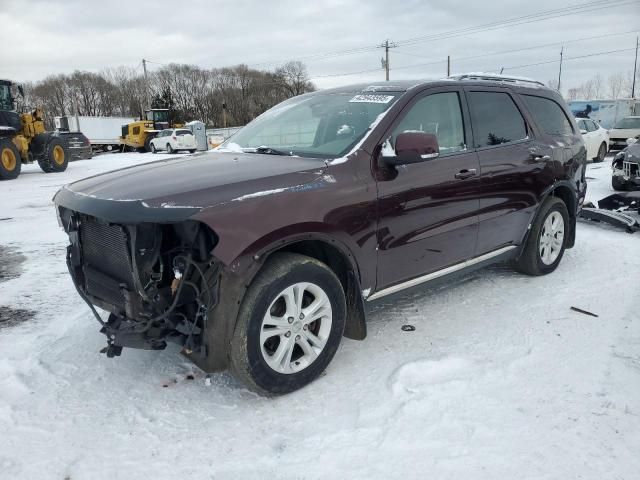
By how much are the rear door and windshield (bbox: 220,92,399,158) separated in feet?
3.27

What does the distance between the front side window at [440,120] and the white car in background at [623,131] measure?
1995 centimetres

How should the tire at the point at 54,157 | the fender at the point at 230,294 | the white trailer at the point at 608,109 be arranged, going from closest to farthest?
the fender at the point at 230,294 → the tire at the point at 54,157 → the white trailer at the point at 608,109

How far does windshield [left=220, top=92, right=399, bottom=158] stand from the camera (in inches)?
133

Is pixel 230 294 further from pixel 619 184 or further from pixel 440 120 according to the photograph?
pixel 619 184

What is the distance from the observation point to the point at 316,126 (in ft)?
12.2

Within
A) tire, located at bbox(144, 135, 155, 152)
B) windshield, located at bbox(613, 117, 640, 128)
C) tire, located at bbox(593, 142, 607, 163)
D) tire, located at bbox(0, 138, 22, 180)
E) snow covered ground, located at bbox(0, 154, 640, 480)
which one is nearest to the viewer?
snow covered ground, located at bbox(0, 154, 640, 480)

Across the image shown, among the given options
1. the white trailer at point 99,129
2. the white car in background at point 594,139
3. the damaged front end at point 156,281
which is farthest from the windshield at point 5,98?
the white trailer at point 99,129

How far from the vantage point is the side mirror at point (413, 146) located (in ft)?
10.3

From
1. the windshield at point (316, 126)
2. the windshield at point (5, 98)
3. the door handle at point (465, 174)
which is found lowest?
the door handle at point (465, 174)

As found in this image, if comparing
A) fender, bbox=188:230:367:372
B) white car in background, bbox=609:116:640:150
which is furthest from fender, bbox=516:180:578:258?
white car in background, bbox=609:116:640:150

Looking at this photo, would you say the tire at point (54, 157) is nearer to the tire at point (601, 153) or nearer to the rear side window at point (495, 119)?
the rear side window at point (495, 119)

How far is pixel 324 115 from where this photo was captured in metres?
3.80

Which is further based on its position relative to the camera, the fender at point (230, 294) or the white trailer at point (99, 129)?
the white trailer at point (99, 129)

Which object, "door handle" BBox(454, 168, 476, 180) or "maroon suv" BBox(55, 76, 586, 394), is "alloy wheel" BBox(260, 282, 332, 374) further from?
"door handle" BBox(454, 168, 476, 180)
